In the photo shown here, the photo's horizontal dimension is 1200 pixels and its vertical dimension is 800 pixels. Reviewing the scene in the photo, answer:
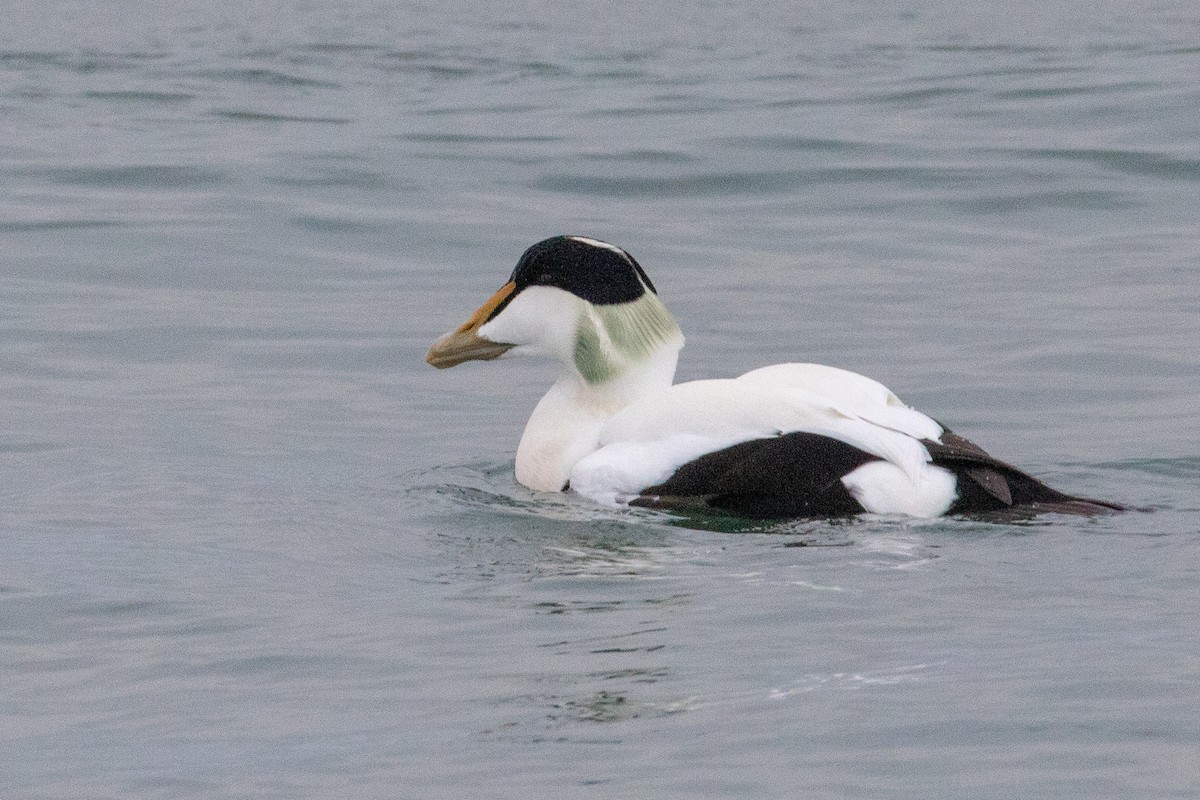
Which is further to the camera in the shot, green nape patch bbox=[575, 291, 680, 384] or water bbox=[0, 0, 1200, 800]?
green nape patch bbox=[575, 291, 680, 384]

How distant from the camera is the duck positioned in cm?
591

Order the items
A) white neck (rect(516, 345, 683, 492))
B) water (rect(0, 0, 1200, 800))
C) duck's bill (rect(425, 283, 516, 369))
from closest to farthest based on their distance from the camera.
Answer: water (rect(0, 0, 1200, 800)), white neck (rect(516, 345, 683, 492)), duck's bill (rect(425, 283, 516, 369))

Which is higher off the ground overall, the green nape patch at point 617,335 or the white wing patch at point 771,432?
the green nape patch at point 617,335

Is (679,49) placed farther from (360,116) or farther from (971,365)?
(971,365)

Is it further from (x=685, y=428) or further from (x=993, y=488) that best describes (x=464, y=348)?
(x=993, y=488)

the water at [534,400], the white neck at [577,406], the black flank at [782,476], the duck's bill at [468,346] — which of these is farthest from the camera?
the duck's bill at [468,346]

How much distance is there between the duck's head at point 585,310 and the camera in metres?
6.58

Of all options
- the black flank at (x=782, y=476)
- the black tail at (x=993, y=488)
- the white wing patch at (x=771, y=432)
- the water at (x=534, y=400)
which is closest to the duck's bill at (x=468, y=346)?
the water at (x=534, y=400)

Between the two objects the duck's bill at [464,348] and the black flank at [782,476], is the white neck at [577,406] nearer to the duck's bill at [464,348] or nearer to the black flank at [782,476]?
the duck's bill at [464,348]

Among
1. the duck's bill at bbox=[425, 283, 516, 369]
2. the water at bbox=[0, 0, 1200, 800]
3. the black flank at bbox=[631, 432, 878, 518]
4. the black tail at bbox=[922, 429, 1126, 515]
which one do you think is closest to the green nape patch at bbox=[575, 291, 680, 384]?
the duck's bill at bbox=[425, 283, 516, 369]

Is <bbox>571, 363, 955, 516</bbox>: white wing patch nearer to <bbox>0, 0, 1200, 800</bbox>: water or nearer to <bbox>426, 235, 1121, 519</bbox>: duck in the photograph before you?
<bbox>426, 235, 1121, 519</bbox>: duck

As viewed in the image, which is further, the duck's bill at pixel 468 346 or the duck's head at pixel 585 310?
the duck's bill at pixel 468 346

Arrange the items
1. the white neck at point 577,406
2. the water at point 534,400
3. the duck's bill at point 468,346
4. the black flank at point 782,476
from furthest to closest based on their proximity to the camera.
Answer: the duck's bill at point 468,346 < the white neck at point 577,406 < the black flank at point 782,476 < the water at point 534,400

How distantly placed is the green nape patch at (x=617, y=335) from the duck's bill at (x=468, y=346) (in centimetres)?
27
